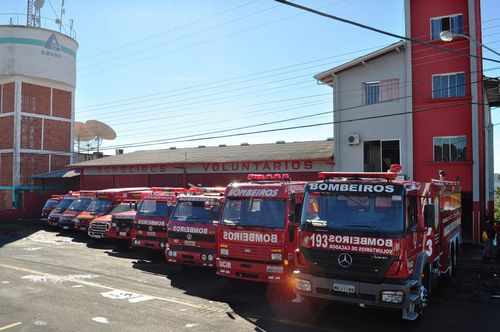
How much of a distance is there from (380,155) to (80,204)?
15.5m

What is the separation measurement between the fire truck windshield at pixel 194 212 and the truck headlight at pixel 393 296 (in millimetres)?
5745

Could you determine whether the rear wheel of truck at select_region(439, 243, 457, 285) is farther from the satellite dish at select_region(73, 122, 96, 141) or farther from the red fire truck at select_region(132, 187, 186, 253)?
the satellite dish at select_region(73, 122, 96, 141)

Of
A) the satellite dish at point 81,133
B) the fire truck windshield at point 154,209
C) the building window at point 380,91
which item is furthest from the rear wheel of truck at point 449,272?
the satellite dish at point 81,133

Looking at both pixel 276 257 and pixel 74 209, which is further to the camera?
pixel 74 209

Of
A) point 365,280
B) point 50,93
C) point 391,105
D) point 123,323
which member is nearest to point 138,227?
point 123,323

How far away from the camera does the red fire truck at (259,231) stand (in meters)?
9.82

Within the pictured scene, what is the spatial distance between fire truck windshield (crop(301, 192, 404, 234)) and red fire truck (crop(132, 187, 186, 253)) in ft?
24.2

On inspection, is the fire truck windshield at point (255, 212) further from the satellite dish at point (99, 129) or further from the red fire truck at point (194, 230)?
the satellite dish at point (99, 129)

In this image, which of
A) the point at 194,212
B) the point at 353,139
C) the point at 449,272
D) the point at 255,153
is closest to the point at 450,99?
the point at 353,139

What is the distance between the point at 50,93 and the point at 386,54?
3465cm

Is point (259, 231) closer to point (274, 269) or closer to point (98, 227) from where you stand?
point (274, 269)

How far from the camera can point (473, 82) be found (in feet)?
63.7

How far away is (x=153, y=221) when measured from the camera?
14727 millimetres

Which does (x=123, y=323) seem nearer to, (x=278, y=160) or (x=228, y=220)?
(x=228, y=220)
